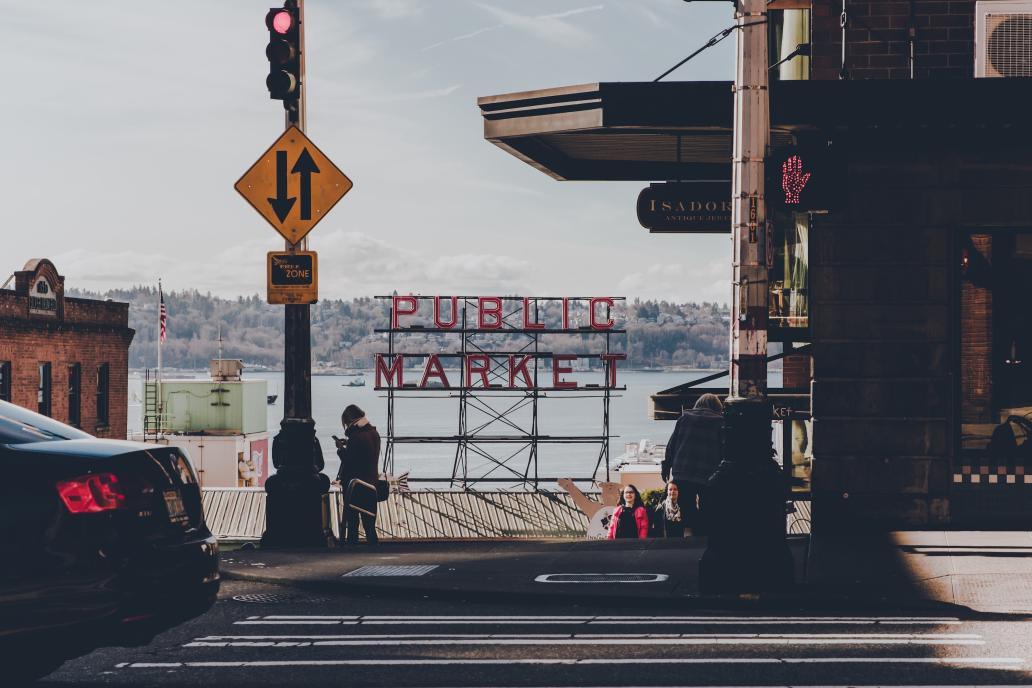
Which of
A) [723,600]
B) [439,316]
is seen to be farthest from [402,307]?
[723,600]

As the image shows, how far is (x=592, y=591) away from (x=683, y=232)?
8.09m

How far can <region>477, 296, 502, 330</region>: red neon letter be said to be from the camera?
56875 mm

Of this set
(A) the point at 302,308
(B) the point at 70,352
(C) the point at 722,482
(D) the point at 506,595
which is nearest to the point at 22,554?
(D) the point at 506,595

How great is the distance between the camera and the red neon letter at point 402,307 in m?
53.2

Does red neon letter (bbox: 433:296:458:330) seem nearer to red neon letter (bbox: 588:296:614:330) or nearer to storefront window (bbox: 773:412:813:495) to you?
red neon letter (bbox: 588:296:614:330)

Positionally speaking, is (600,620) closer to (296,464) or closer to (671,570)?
(671,570)

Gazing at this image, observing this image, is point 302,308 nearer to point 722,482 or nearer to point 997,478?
point 722,482

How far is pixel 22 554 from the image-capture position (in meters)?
6.06

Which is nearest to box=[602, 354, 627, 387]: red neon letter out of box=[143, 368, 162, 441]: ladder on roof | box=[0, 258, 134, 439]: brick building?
box=[0, 258, 134, 439]: brick building

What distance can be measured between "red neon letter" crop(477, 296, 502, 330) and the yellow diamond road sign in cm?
4254

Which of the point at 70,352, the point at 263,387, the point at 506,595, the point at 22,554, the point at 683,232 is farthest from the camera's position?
the point at 263,387

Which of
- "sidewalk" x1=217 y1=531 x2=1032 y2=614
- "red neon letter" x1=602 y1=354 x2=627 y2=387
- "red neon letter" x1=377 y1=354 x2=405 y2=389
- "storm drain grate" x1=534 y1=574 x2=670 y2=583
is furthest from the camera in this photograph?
"red neon letter" x1=602 y1=354 x2=627 y2=387

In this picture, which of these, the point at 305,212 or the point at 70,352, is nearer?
the point at 305,212

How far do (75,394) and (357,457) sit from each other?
44338 millimetres
